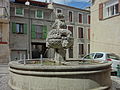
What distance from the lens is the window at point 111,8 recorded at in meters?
13.5

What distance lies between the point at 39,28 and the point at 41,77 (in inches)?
817

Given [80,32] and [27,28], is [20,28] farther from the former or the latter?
[80,32]

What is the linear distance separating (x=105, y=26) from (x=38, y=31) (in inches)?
487

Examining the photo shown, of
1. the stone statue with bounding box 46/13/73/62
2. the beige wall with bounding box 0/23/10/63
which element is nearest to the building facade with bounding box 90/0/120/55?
the stone statue with bounding box 46/13/73/62

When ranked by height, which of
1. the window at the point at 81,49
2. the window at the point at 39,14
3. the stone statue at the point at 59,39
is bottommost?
the window at the point at 81,49

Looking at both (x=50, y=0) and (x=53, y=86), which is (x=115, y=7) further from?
(x=50, y=0)

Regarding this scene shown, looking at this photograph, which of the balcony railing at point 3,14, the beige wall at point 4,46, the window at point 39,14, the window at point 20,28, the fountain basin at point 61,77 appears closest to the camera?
the fountain basin at point 61,77

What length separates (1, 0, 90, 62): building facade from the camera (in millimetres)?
22062

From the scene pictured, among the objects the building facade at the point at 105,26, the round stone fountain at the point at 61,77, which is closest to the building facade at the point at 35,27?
the building facade at the point at 105,26

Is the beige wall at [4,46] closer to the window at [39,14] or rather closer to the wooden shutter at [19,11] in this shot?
the wooden shutter at [19,11]

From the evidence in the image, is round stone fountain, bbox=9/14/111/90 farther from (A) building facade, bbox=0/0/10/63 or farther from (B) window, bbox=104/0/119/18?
(A) building facade, bbox=0/0/10/63

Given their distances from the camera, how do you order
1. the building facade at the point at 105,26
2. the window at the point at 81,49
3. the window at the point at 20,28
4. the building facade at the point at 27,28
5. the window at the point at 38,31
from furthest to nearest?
1. the window at the point at 81,49
2. the window at the point at 38,31
3. the window at the point at 20,28
4. the building facade at the point at 27,28
5. the building facade at the point at 105,26

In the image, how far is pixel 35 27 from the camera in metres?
23.8

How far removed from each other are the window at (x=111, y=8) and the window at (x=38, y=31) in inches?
476
